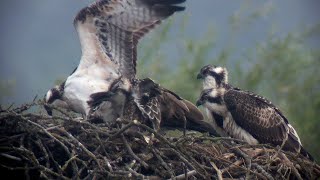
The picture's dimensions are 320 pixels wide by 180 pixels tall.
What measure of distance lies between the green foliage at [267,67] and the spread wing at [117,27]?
3.25 m

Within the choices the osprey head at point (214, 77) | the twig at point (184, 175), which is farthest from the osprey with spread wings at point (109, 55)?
the twig at point (184, 175)

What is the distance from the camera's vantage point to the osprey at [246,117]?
22.3ft

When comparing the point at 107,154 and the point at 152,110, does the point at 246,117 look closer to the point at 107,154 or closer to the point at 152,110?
the point at 152,110

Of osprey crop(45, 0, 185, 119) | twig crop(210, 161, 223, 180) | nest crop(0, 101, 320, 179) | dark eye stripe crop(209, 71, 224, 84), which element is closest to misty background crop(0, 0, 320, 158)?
osprey crop(45, 0, 185, 119)

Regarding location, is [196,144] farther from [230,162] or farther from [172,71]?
[172,71]

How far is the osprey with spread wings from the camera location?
680 cm

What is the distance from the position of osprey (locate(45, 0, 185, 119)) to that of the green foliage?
325cm

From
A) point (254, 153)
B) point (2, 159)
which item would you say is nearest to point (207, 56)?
point (254, 153)

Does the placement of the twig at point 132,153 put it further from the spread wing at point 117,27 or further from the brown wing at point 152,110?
the spread wing at point 117,27

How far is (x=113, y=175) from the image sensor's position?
5062 mm

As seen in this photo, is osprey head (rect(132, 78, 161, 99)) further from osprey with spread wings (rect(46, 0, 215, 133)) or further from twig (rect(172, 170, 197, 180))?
twig (rect(172, 170, 197, 180))

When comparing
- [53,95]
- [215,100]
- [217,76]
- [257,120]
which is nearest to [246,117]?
[257,120]

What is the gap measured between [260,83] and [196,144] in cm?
523

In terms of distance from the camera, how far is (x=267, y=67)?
36.1ft
